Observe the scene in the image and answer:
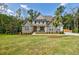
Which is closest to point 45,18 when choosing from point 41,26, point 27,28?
point 41,26

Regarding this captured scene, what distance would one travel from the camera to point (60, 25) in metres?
3.36

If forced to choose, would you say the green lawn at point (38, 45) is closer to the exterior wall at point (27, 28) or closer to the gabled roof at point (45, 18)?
the exterior wall at point (27, 28)

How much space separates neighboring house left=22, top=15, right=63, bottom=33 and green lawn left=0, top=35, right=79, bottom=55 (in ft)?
0.25

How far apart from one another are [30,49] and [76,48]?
1.62 feet

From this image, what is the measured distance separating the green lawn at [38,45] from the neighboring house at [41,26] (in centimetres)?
8

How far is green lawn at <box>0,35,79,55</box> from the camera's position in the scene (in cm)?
334

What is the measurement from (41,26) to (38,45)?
0.21 metres

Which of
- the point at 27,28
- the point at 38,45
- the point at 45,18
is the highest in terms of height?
the point at 45,18

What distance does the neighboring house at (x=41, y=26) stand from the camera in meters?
3.37

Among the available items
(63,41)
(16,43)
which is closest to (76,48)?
(63,41)

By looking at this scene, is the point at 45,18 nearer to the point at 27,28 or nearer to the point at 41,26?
the point at 41,26

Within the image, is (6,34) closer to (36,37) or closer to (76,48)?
(36,37)

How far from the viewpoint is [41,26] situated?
11.1 feet

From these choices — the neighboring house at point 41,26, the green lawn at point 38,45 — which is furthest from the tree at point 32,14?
the green lawn at point 38,45
